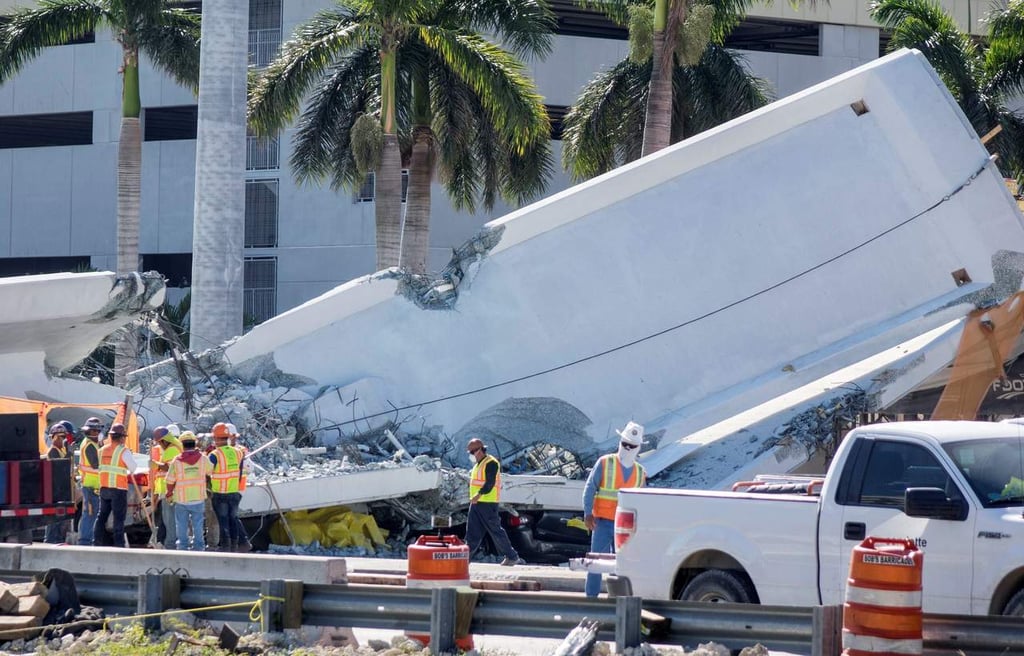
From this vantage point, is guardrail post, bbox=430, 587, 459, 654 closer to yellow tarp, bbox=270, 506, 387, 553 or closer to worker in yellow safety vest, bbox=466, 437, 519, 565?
worker in yellow safety vest, bbox=466, 437, 519, 565

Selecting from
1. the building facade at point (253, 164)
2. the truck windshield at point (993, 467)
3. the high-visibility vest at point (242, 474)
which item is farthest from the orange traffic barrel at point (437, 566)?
the building facade at point (253, 164)

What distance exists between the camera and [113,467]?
1525 centimetres

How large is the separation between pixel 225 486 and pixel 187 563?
4669 mm

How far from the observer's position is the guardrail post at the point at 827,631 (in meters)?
7.46

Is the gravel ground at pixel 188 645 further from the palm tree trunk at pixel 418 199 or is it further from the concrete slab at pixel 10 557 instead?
the palm tree trunk at pixel 418 199

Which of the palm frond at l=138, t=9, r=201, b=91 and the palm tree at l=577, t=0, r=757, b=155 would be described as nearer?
the palm tree at l=577, t=0, r=757, b=155

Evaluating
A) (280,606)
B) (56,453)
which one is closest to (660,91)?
(56,453)

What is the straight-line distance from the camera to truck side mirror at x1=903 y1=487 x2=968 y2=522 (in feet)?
26.3

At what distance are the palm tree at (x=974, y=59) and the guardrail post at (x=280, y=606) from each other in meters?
25.8

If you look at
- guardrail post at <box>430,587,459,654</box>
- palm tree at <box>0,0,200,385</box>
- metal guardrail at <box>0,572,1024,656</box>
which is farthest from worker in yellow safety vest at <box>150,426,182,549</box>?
palm tree at <box>0,0,200,385</box>

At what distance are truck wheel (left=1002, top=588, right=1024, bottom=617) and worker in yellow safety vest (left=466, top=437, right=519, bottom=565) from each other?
281 inches

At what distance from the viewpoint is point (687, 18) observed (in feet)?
91.9

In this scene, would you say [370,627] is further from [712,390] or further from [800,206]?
[800,206]

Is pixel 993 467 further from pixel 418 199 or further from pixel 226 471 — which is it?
pixel 418 199
